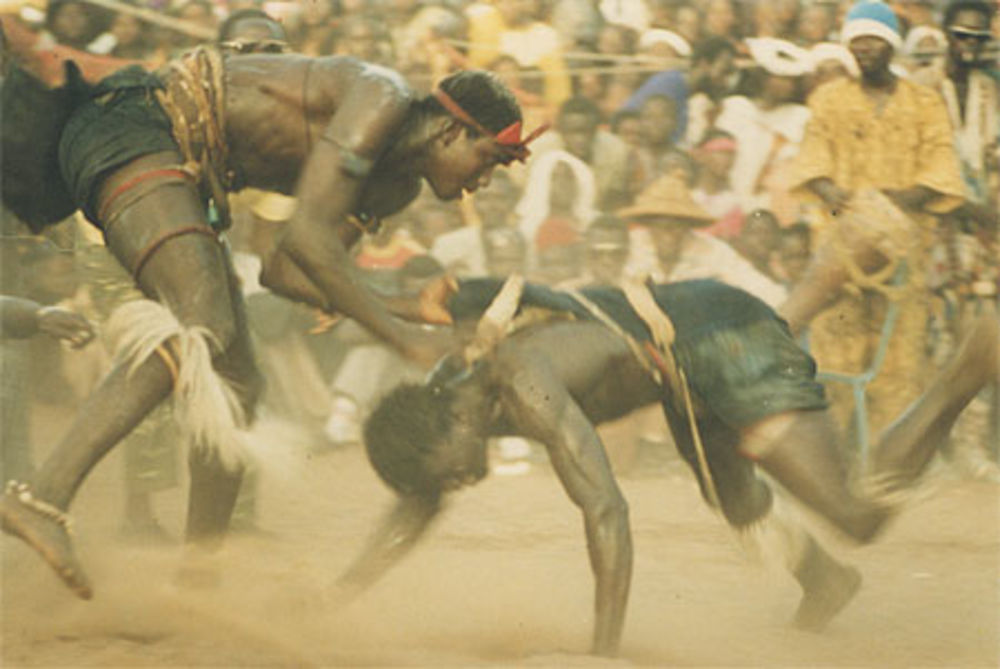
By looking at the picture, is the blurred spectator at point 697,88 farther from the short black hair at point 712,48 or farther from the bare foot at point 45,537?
the bare foot at point 45,537

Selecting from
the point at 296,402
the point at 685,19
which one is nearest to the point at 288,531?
the point at 296,402

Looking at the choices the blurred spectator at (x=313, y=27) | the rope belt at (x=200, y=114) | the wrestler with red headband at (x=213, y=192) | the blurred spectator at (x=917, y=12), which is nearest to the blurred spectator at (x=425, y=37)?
the blurred spectator at (x=313, y=27)

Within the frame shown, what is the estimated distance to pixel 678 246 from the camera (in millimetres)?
7312

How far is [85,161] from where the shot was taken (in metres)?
4.28

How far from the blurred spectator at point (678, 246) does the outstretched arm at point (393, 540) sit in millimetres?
2873

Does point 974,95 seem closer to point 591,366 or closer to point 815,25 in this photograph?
point 815,25

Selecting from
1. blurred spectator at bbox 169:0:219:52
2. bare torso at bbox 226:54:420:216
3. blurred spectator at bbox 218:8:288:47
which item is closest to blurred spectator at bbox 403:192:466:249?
blurred spectator at bbox 169:0:219:52

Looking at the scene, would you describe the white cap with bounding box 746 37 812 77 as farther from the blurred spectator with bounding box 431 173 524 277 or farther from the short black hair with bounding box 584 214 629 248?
the blurred spectator with bounding box 431 173 524 277

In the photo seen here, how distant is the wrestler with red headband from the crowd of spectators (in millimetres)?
2498

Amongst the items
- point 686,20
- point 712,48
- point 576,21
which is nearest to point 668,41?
point 686,20

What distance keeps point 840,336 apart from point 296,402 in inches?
97.1

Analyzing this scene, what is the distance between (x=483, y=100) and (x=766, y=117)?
3.33 meters

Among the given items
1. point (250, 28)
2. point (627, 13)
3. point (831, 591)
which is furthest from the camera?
point (627, 13)

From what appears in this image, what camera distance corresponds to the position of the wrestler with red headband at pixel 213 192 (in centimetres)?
413
